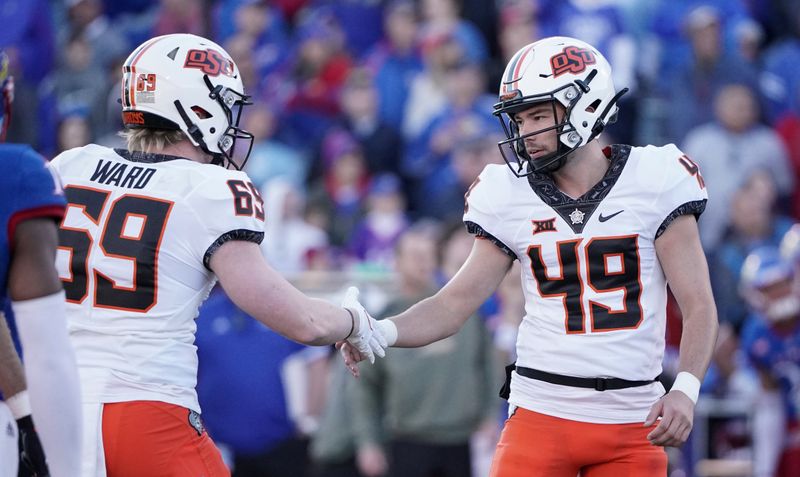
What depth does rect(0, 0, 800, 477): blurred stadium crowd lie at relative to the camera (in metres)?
8.20

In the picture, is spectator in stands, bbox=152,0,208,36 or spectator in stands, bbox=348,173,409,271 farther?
spectator in stands, bbox=152,0,208,36

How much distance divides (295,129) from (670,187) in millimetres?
7386

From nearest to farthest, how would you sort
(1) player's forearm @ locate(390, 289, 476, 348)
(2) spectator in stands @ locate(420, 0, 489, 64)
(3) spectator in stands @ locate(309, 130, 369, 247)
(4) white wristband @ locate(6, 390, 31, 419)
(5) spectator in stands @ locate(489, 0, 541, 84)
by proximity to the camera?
(4) white wristband @ locate(6, 390, 31, 419), (1) player's forearm @ locate(390, 289, 476, 348), (3) spectator in stands @ locate(309, 130, 369, 247), (5) spectator in stands @ locate(489, 0, 541, 84), (2) spectator in stands @ locate(420, 0, 489, 64)

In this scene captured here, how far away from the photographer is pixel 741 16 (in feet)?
36.3

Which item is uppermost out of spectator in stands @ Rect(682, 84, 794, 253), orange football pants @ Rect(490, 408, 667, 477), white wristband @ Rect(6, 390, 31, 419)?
spectator in stands @ Rect(682, 84, 794, 253)

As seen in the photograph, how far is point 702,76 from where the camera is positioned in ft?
34.8

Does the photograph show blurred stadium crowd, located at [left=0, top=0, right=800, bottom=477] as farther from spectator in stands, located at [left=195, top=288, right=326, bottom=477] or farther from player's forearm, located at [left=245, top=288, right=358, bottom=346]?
player's forearm, located at [left=245, top=288, right=358, bottom=346]

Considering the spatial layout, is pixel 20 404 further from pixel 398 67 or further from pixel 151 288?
pixel 398 67

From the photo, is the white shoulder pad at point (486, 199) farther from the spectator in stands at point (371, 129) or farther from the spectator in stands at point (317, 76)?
the spectator in stands at point (317, 76)

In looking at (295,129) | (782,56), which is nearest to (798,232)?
(782,56)

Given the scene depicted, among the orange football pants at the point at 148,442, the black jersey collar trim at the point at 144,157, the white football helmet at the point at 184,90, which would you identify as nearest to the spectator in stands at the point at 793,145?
the white football helmet at the point at 184,90

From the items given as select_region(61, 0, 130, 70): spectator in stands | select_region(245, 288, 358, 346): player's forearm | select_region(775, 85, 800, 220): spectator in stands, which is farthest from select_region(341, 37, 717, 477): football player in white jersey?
select_region(61, 0, 130, 70): spectator in stands

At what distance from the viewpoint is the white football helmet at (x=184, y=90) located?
14.6 ft

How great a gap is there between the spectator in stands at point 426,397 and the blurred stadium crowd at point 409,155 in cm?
1
